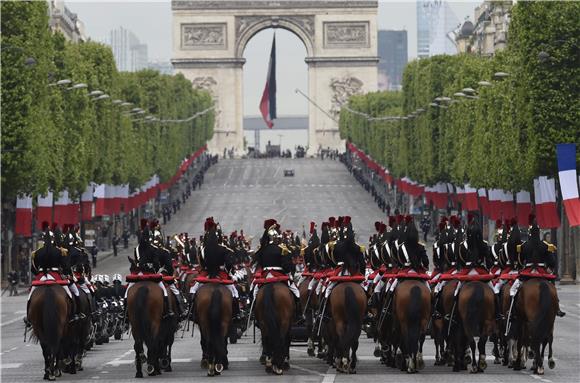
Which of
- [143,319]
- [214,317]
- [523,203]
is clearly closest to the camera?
[143,319]

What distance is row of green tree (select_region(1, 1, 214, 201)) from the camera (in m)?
86.2

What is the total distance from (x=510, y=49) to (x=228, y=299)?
61.1 m

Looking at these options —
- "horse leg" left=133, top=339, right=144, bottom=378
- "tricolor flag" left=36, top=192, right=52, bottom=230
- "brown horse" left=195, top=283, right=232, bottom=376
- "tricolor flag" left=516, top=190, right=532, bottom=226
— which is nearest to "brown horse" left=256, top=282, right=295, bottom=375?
"brown horse" left=195, top=283, right=232, bottom=376

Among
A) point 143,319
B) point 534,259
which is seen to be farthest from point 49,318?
point 534,259

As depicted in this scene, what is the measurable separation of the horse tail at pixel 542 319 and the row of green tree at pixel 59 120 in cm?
4398

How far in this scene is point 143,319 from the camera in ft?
128

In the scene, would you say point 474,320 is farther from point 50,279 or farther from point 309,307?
point 50,279

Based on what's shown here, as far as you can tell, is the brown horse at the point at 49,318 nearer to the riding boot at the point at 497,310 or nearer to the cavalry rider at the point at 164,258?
the cavalry rider at the point at 164,258

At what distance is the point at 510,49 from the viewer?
Answer: 98.8m

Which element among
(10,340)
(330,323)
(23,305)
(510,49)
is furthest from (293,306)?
(510,49)

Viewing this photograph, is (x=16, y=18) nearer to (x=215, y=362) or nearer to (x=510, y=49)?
(x=510, y=49)

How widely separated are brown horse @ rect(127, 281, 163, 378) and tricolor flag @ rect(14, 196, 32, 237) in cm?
5030

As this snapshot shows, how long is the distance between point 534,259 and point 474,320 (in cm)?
178

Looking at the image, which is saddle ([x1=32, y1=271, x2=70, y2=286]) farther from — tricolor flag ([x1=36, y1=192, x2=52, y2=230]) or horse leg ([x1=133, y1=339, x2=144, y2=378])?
tricolor flag ([x1=36, y1=192, x2=52, y2=230])
